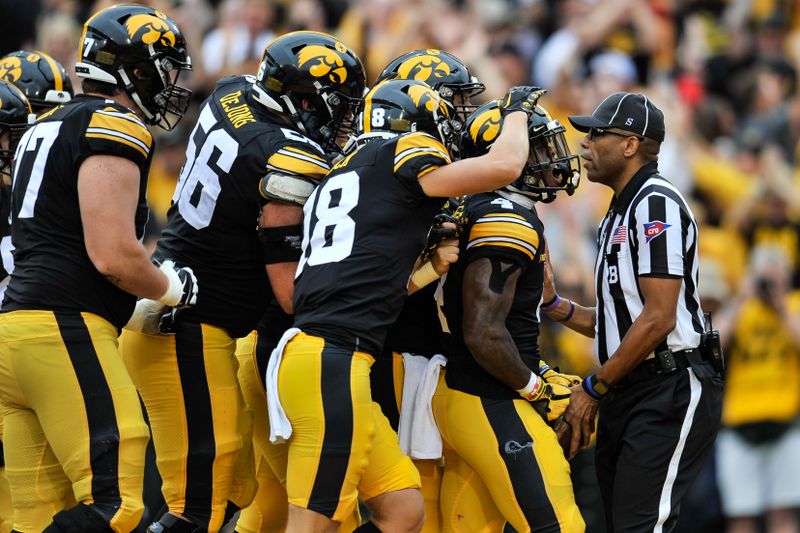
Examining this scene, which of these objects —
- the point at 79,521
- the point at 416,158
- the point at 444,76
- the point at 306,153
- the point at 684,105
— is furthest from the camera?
the point at 684,105

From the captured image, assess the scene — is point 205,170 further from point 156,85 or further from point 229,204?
point 156,85

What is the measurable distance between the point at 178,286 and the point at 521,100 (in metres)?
1.74

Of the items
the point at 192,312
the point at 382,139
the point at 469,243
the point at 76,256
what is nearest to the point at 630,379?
the point at 469,243

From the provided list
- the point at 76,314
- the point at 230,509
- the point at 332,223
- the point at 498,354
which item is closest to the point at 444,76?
the point at 332,223

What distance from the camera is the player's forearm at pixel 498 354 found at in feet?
18.9

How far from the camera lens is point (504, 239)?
19.1 ft

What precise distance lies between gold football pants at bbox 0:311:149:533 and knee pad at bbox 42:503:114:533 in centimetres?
3

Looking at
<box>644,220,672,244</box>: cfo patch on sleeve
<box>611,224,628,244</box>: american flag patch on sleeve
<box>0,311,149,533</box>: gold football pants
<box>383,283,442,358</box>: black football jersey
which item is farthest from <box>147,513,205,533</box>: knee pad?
<box>644,220,672,244</box>: cfo patch on sleeve

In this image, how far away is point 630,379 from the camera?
609 cm

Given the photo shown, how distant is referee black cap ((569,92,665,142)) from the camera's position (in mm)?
6164

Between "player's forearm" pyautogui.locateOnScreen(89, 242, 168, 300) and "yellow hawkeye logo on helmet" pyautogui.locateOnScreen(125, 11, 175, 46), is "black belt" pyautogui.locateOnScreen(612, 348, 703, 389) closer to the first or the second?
"player's forearm" pyautogui.locateOnScreen(89, 242, 168, 300)

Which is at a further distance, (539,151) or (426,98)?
(539,151)

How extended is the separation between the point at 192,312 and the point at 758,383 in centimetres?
499

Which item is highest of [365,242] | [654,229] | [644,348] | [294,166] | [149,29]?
[149,29]
